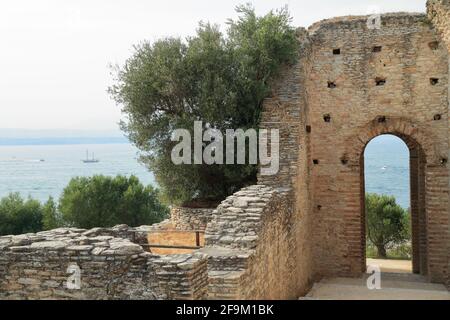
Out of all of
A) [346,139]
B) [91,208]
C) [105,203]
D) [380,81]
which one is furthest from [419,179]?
[91,208]

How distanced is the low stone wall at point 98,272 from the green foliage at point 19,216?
63.1 ft

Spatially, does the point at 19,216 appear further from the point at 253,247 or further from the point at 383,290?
the point at 253,247

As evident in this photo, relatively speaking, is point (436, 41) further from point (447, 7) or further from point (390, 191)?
point (390, 191)

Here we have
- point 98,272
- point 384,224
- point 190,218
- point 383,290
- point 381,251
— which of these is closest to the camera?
point 98,272

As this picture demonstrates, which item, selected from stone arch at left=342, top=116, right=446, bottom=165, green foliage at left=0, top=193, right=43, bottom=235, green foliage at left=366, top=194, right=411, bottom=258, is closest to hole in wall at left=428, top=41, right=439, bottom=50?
stone arch at left=342, top=116, right=446, bottom=165

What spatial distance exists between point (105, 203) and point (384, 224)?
12.7 m

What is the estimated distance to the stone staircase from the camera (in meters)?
10.8

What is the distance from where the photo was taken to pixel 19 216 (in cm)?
2420

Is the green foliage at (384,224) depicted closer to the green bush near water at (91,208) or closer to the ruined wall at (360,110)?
the green bush near water at (91,208)

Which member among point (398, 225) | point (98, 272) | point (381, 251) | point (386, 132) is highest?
point (386, 132)

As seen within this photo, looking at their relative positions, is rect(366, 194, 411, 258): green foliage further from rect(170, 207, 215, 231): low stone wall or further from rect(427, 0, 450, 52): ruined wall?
rect(170, 207, 215, 231): low stone wall

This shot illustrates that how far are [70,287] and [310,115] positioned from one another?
8711 millimetres

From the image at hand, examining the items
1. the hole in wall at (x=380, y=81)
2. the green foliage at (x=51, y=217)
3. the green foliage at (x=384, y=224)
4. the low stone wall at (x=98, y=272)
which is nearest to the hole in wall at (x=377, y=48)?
the hole in wall at (x=380, y=81)
